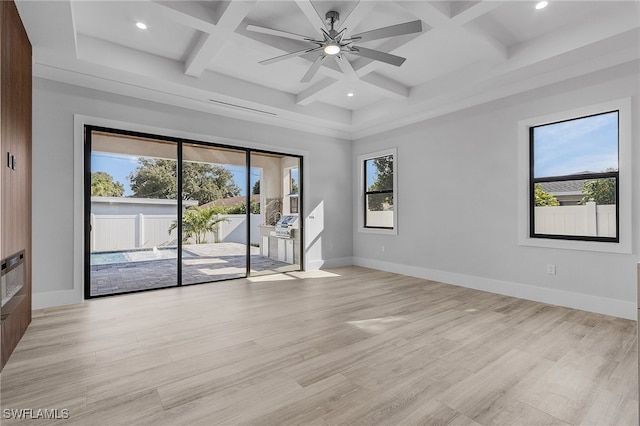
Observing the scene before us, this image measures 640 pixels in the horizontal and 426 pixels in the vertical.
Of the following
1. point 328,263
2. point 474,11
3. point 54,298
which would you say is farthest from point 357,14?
point 54,298

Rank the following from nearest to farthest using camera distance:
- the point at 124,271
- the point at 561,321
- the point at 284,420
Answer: the point at 284,420
the point at 561,321
the point at 124,271

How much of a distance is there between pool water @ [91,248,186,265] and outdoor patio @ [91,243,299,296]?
0.21 feet

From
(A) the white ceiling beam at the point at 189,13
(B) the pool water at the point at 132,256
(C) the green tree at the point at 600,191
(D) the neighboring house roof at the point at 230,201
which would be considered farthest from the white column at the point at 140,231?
(C) the green tree at the point at 600,191

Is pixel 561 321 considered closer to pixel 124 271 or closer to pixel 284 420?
pixel 284 420

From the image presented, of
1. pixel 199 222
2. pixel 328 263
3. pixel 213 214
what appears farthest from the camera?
→ pixel 328 263

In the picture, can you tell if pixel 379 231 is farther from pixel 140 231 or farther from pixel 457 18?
pixel 140 231

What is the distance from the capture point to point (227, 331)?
2871mm

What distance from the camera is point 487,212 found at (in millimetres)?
4387

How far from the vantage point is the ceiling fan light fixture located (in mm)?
2900

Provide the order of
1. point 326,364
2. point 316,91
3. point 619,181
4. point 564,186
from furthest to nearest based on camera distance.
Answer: point 316,91, point 564,186, point 619,181, point 326,364

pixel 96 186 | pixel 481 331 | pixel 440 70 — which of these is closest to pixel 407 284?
pixel 481 331

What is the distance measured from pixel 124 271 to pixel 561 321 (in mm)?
5545

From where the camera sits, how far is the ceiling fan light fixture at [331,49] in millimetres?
2900

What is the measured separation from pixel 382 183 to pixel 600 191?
3.21 m
